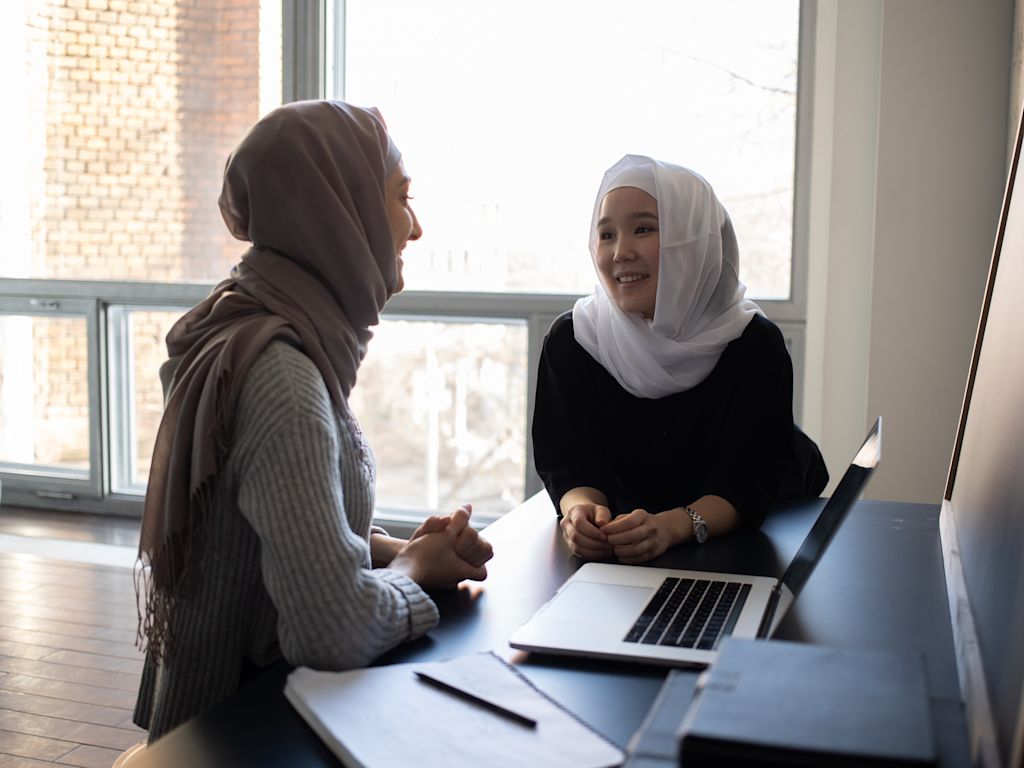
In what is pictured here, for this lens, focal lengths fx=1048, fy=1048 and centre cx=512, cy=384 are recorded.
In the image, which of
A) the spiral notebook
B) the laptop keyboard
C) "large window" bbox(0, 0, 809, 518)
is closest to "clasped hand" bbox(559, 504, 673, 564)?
the laptop keyboard

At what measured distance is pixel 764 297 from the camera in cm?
405

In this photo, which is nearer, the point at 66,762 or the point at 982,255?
the point at 66,762

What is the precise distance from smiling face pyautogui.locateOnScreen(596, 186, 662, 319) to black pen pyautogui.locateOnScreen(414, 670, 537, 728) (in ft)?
3.77

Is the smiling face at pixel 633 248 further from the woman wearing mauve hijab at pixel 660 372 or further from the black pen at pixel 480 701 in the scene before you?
the black pen at pixel 480 701

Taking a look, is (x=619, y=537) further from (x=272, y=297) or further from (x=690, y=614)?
(x=272, y=297)

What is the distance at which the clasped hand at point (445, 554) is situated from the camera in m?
1.33

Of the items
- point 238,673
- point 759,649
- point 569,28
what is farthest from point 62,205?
point 759,649

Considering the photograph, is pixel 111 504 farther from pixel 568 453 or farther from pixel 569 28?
pixel 568 453

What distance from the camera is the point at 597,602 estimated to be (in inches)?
50.0

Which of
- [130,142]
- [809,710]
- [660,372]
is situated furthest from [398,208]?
[130,142]

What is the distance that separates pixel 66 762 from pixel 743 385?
1.80 m

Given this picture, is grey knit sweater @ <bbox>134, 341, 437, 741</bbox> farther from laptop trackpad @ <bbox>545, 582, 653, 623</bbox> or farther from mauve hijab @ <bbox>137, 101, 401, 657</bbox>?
laptop trackpad @ <bbox>545, 582, 653, 623</bbox>

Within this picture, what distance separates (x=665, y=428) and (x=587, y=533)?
1.51 ft

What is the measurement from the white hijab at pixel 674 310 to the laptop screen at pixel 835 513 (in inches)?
29.3
